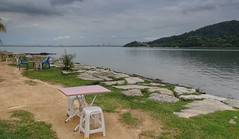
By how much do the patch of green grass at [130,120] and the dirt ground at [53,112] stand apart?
0.44 feet

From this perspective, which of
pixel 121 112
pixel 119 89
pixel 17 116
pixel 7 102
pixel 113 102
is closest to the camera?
pixel 17 116

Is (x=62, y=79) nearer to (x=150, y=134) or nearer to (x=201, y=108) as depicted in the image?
(x=201, y=108)

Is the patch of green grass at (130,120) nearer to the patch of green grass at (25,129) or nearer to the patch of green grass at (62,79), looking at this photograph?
the patch of green grass at (25,129)

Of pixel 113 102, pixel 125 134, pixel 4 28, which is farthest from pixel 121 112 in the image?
pixel 4 28

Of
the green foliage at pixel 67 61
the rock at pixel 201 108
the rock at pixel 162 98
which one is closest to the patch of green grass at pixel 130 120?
the rock at pixel 201 108

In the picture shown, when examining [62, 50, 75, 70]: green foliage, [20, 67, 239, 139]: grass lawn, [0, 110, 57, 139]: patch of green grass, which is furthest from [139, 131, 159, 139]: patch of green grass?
[62, 50, 75, 70]: green foliage

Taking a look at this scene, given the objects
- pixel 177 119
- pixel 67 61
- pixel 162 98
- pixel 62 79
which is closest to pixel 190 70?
pixel 67 61

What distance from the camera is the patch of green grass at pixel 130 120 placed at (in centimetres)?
484

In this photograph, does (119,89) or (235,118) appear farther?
(119,89)

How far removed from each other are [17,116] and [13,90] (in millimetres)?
2878

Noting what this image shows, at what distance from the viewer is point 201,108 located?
618 centimetres

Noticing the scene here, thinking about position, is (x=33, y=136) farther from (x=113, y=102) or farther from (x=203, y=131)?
(x=203, y=131)

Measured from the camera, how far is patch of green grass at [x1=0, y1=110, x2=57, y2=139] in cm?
402

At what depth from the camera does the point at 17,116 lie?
503cm
